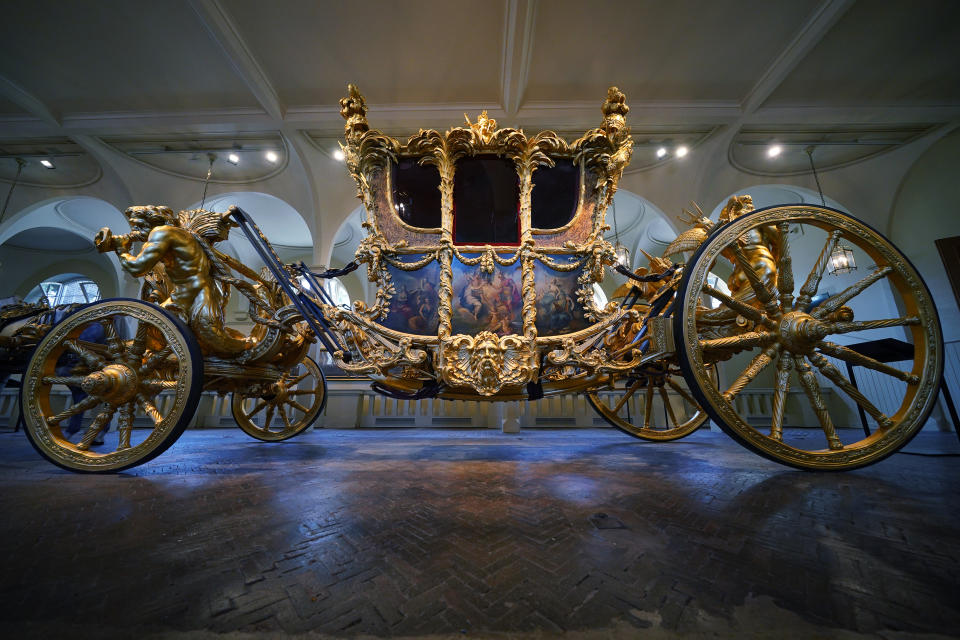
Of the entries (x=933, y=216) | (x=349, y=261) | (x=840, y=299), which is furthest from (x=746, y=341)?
(x=349, y=261)

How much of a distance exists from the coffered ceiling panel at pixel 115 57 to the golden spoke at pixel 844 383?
7084 millimetres

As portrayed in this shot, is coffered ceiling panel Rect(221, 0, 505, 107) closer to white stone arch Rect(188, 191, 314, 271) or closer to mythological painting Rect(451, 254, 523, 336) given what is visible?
white stone arch Rect(188, 191, 314, 271)

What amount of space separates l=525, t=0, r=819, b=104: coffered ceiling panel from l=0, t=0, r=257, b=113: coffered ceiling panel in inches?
181

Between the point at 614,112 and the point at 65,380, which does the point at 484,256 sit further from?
the point at 65,380

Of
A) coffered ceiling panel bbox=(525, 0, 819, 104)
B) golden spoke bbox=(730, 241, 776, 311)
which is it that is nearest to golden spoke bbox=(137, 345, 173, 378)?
golden spoke bbox=(730, 241, 776, 311)

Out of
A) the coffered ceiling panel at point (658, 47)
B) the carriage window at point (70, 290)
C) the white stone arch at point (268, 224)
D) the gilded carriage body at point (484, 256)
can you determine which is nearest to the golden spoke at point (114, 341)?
the gilded carriage body at point (484, 256)

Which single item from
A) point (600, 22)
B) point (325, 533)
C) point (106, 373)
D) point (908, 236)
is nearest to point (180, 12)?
point (106, 373)

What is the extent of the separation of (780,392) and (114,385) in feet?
13.6

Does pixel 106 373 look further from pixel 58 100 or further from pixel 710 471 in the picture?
pixel 58 100

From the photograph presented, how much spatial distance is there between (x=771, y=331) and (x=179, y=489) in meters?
3.48

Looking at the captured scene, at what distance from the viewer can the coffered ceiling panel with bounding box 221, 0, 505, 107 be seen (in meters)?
3.89

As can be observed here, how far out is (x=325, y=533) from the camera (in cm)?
113

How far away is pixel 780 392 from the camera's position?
72.3 inches

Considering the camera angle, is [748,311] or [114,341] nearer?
[748,311]
